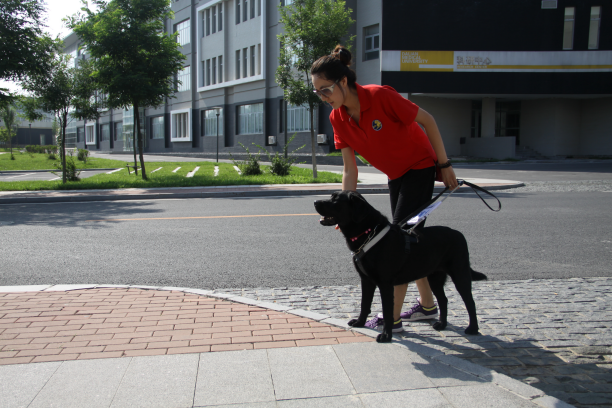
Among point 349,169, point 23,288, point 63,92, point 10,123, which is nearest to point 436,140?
point 349,169

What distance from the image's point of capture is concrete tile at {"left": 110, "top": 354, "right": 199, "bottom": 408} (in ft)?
8.45

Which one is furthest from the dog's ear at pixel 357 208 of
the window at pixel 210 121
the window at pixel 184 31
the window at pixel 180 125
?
the window at pixel 184 31

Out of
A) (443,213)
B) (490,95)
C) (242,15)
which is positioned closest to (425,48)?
(490,95)

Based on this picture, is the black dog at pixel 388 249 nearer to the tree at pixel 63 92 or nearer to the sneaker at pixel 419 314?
the sneaker at pixel 419 314

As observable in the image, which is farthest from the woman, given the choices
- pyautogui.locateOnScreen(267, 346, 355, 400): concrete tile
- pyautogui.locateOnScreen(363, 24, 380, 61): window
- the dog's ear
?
pyautogui.locateOnScreen(363, 24, 380, 61): window

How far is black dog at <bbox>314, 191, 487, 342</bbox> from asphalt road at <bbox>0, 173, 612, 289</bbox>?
1.88 metres

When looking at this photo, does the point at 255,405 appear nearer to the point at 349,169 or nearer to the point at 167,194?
the point at 349,169

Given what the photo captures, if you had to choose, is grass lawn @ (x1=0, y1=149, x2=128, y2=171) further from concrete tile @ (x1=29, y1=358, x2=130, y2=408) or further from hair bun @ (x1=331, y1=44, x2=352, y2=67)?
hair bun @ (x1=331, y1=44, x2=352, y2=67)

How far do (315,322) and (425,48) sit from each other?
29.4 m

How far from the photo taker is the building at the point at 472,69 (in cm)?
3014

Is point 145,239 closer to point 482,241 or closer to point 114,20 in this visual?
point 482,241

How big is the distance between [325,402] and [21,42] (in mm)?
17478

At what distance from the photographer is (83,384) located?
2764mm

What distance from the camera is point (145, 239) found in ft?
24.6
